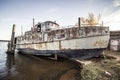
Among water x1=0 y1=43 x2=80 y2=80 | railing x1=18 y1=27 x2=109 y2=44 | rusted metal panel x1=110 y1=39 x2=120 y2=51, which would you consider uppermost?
railing x1=18 y1=27 x2=109 y2=44

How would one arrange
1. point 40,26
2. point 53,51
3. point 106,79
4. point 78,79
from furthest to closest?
point 40,26, point 53,51, point 78,79, point 106,79

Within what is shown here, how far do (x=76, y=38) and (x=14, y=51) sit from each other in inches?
679

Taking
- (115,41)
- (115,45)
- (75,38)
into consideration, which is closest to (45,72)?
(75,38)

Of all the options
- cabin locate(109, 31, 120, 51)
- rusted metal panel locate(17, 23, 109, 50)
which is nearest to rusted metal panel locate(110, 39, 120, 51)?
cabin locate(109, 31, 120, 51)

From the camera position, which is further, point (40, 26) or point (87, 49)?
point (40, 26)

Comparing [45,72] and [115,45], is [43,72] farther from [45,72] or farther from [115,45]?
[115,45]

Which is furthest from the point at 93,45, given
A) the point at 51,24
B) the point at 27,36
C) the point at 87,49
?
the point at 27,36

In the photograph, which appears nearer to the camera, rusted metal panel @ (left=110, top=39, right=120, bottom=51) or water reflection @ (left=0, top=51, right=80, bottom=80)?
water reflection @ (left=0, top=51, right=80, bottom=80)

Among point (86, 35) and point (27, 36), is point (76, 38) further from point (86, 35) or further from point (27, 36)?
point (27, 36)

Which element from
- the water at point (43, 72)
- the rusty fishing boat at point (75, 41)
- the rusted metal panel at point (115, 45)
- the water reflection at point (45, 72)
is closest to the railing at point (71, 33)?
the rusty fishing boat at point (75, 41)

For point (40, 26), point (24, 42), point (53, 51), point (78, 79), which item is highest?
point (40, 26)

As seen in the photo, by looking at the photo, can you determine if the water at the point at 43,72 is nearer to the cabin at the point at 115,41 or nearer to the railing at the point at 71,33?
the railing at the point at 71,33

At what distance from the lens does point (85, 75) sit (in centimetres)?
711

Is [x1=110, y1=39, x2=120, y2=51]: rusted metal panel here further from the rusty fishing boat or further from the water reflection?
the water reflection
